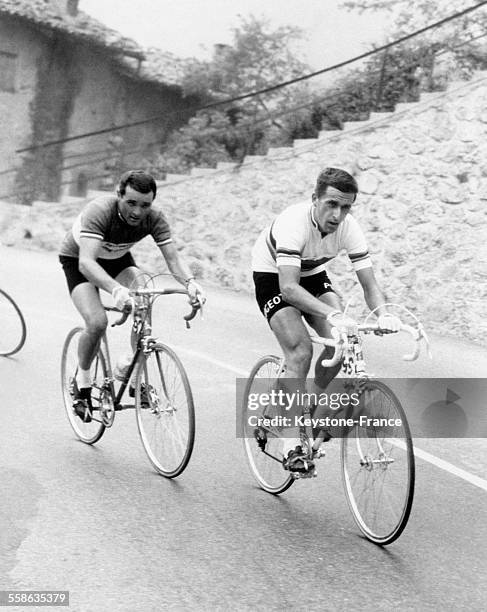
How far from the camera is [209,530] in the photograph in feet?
17.3

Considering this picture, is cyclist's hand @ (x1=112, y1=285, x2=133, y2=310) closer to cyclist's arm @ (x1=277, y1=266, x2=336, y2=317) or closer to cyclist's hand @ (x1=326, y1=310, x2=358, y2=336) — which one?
cyclist's arm @ (x1=277, y1=266, x2=336, y2=317)

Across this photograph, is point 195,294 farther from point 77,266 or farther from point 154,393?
point 77,266

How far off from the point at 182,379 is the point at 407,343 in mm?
7085

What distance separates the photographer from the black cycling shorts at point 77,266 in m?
6.79

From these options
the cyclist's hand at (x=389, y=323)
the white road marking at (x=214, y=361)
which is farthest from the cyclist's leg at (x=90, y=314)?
the white road marking at (x=214, y=361)

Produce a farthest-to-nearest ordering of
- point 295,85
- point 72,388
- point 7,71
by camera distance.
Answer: point 7,71 < point 295,85 < point 72,388

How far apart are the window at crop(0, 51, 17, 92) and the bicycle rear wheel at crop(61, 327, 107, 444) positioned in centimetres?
2276

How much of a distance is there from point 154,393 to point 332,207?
67.7 inches

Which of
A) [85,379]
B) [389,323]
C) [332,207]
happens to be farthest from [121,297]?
[389,323]

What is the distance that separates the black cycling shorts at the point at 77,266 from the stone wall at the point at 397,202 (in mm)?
7535

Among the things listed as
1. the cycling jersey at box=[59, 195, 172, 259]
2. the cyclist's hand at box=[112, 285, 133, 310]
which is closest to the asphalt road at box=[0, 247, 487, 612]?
the cyclist's hand at box=[112, 285, 133, 310]

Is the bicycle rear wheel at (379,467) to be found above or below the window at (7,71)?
below

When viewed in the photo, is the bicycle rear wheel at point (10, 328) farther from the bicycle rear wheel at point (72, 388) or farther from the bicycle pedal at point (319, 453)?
the bicycle pedal at point (319, 453)

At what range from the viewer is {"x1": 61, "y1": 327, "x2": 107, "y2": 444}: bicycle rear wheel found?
6.86m
